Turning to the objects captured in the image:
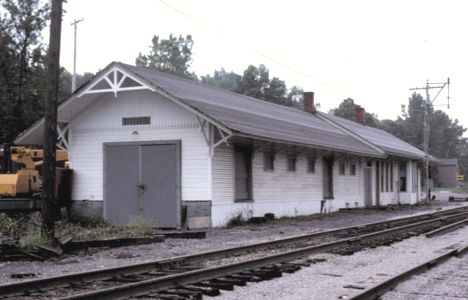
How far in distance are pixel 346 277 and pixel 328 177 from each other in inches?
763

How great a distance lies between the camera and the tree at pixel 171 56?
3922 inches

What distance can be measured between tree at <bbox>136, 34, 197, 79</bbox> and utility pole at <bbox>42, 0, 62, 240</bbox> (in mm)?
85270

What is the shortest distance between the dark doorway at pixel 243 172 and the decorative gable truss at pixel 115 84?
3.97m

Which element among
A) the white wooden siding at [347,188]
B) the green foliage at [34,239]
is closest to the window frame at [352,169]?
the white wooden siding at [347,188]

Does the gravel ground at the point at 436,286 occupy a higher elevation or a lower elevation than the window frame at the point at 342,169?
lower

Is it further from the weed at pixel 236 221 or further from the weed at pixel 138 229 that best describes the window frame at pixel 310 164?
the weed at pixel 138 229

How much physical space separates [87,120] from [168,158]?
3703mm

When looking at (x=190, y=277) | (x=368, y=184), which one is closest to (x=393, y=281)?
(x=190, y=277)

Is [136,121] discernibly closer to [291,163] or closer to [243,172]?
[243,172]

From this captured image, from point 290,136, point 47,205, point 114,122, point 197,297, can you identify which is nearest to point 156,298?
point 197,297

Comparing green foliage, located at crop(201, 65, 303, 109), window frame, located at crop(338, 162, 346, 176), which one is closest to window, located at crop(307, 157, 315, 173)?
window frame, located at crop(338, 162, 346, 176)

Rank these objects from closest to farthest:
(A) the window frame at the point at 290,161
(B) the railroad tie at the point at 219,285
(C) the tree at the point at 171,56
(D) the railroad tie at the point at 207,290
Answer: (D) the railroad tie at the point at 207,290, (B) the railroad tie at the point at 219,285, (A) the window frame at the point at 290,161, (C) the tree at the point at 171,56

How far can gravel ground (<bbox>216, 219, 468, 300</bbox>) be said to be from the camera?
27.0ft

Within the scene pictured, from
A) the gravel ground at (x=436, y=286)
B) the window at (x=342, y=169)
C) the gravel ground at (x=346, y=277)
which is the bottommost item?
the gravel ground at (x=436, y=286)
